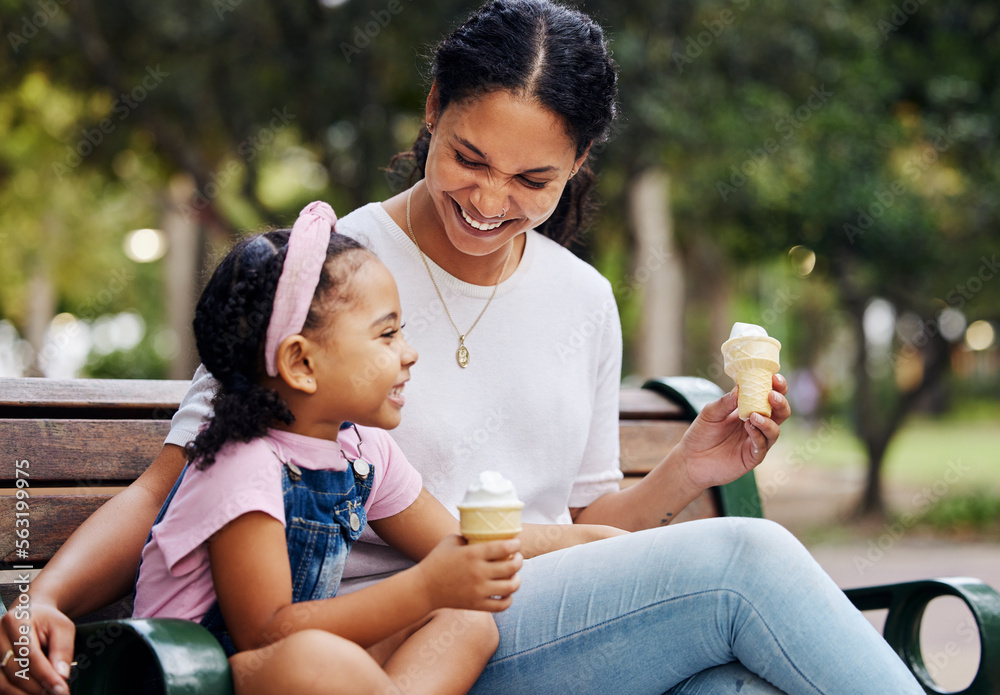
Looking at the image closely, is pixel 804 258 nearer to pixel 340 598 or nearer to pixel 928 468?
pixel 928 468

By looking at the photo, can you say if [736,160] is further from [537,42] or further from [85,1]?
[537,42]

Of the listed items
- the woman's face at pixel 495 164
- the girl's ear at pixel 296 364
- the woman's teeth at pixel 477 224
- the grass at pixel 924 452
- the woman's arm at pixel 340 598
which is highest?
the woman's face at pixel 495 164

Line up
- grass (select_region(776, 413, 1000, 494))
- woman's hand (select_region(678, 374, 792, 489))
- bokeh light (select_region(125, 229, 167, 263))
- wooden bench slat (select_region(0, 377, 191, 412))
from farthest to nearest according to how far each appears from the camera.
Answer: bokeh light (select_region(125, 229, 167, 263)) < grass (select_region(776, 413, 1000, 494)) < woman's hand (select_region(678, 374, 792, 489)) < wooden bench slat (select_region(0, 377, 191, 412))

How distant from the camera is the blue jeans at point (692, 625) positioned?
5.32 feet

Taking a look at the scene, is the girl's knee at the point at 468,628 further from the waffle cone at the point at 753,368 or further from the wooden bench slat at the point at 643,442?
the wooden bench slat at the point at 643,442

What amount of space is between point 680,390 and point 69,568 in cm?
167

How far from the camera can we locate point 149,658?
155 cm

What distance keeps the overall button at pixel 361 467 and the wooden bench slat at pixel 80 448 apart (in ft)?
1.96

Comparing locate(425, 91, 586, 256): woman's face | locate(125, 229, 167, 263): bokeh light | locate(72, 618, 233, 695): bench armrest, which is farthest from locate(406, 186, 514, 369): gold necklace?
locate(125, 229, 167, 263): bokeh light

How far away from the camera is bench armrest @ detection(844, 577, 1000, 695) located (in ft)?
6.76

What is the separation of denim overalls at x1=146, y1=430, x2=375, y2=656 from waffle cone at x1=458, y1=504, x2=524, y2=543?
12.2 inches

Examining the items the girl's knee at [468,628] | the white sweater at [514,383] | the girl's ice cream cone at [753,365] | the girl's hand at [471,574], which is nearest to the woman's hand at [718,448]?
the girl's ice cream cone at [753,365]

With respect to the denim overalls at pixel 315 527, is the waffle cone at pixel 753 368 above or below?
above

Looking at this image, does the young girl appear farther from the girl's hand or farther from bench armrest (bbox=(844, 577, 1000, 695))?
bench armrest (bbox=(844, 577, 1000, 695))
